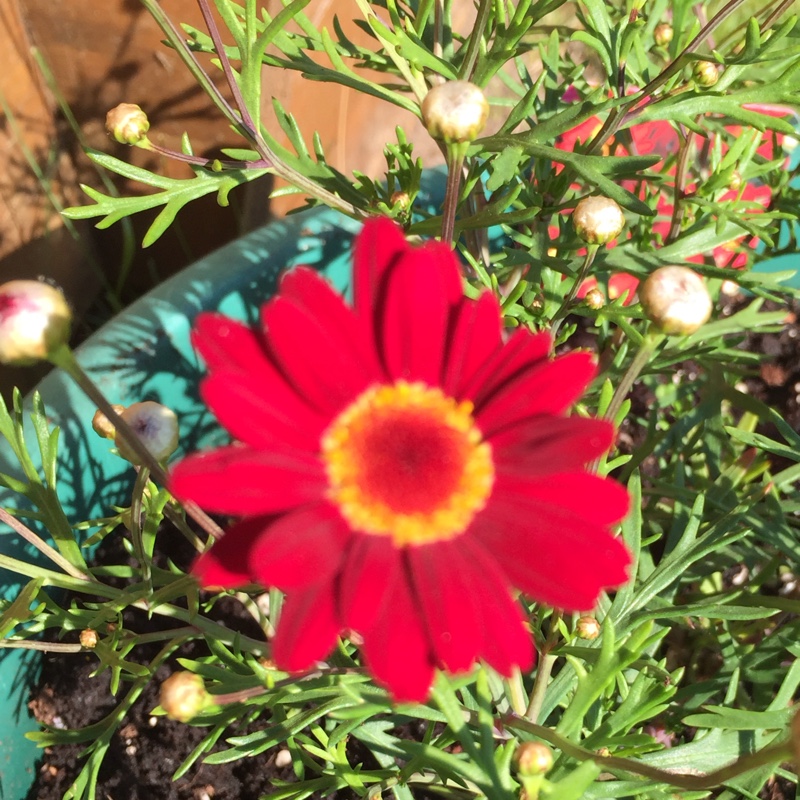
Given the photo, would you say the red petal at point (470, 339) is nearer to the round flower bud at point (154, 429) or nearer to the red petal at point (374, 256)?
the red petal at point (374, 256)

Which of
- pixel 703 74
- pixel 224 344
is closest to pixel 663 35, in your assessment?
pixel 703 74

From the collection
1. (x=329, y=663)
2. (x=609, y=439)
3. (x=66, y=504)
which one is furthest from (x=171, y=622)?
(x=609, y=439)

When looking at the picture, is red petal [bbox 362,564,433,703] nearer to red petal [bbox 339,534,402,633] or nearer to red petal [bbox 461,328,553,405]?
red petal [bbox 339,534,402,633]

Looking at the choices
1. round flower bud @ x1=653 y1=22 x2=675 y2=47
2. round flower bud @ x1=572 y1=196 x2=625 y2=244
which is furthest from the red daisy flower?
round flower bud @ x1=653 y1=22 x2=675 y2=47

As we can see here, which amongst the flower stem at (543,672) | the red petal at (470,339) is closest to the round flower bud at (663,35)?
the red petal at (470,339)

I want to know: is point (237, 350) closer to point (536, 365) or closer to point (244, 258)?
point (536, 365)
